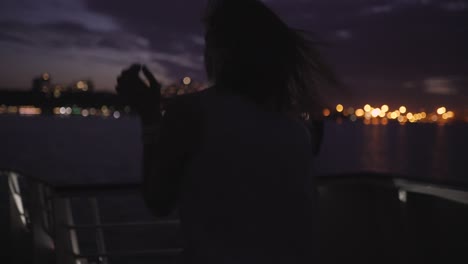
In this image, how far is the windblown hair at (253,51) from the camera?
2.79ft

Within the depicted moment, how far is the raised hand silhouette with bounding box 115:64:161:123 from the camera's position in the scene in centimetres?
85

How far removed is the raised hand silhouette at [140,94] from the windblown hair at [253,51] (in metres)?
0.13

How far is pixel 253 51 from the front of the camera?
0.85m

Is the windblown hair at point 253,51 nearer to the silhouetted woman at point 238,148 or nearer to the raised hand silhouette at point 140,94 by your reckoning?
the silhouetted woman at point 238,148

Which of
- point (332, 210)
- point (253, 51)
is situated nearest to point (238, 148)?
point (253, 51)

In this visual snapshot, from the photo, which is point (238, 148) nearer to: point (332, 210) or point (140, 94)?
point (140, 94)

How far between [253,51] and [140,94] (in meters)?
0.24

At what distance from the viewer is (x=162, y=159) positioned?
2.52 feet

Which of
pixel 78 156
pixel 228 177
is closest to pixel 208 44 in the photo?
pixel 228 177

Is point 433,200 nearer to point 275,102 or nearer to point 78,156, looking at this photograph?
point 275,102

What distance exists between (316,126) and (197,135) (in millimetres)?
454

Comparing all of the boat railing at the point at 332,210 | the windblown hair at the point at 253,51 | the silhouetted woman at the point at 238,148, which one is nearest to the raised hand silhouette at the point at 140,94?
the silhouetted woman at the point at 238,148

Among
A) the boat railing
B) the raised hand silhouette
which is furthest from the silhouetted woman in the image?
the boat railing

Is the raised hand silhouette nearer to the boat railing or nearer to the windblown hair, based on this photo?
the windblown hair
